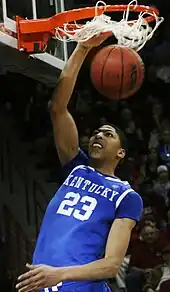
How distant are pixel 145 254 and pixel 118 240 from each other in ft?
9.14

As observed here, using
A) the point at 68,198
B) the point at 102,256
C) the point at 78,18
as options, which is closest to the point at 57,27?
the point at 78,18

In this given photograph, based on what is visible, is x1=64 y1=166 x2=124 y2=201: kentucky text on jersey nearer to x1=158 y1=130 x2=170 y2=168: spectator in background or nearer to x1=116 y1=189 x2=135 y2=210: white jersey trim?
x1=116 y1=189 x2=135 y2=210: white jersey trim

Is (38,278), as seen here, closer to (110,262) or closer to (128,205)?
(110,262)

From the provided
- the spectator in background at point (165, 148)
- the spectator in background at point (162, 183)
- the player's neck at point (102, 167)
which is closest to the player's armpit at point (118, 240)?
the player's neck at point (102, 167)

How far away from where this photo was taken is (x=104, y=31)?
320 cm

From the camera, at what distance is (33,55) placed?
4.08 metres

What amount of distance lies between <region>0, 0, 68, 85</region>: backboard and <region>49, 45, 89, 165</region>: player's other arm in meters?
0.53

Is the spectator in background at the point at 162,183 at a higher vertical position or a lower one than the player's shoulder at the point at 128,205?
lower

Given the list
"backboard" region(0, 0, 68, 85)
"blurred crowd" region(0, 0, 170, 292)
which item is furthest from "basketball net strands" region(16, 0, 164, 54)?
"blurred crowd" region(0, 0, 170, 292)

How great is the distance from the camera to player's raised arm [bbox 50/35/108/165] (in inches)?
125

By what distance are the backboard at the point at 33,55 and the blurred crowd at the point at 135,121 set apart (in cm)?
148

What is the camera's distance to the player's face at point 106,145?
124 inches

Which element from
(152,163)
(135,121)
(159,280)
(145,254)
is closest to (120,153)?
(159,280)

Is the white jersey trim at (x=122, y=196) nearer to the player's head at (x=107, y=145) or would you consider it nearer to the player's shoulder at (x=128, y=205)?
the player's shoulder at (x=128, y=205)
